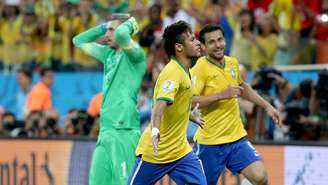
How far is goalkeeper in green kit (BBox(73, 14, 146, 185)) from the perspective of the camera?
10875 mm

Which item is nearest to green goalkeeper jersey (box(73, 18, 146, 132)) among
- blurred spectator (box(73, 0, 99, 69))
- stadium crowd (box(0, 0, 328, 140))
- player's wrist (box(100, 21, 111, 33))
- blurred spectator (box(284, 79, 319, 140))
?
player's wrist (box(100, 21, 111, 33))

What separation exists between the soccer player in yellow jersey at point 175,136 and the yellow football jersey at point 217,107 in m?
1.25

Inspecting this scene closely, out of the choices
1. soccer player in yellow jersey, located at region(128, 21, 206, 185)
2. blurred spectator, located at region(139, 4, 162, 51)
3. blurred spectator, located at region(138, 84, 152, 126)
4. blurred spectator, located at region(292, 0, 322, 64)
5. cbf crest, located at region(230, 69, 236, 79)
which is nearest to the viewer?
soccer player in yellow jersey, located at region(128, 21, 206, 185)

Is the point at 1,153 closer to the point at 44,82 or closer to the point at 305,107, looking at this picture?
the point at 44,82

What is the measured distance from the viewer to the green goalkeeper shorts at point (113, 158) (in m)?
10.9

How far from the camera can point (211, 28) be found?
10953 mm

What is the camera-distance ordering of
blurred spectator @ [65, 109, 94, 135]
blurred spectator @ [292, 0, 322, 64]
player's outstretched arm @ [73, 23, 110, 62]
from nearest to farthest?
player's outstretched arm @ [73, 23, 110, 62] < blurred spectator @ [65, 109, 94, 135] < blurred spectator @ [292, 0, 322, 64]

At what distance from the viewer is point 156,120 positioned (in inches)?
361

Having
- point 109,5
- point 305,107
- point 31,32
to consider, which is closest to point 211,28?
point 305,107

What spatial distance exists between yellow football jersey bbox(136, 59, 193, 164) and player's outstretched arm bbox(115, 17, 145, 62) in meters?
1.24

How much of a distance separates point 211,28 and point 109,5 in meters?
7.10

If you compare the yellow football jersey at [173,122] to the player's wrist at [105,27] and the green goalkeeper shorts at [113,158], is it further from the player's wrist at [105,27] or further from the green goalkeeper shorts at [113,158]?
the player's wrist at [105,27]

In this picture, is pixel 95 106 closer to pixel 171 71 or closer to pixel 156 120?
pixel 171 71

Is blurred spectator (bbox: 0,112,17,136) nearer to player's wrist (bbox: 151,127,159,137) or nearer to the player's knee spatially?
the player's knee
